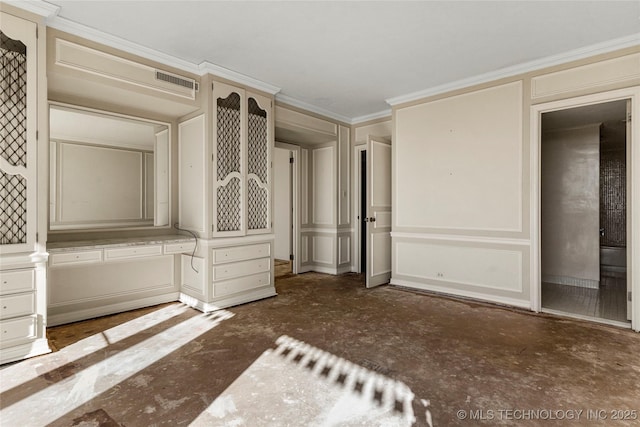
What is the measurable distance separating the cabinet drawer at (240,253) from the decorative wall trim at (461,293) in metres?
2.02

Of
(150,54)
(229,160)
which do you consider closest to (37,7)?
(150,54)

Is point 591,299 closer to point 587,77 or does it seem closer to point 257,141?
point 587,77

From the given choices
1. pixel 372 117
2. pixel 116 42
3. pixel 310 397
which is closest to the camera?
pixel 310 397

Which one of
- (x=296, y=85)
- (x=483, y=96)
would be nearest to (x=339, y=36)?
(x=296, y=85)

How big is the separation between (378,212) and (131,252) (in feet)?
10.6

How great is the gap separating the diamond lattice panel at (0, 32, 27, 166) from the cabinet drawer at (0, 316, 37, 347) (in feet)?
4.04

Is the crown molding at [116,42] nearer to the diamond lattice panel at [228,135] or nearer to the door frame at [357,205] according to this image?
the diamond lattice panel at [228,135]

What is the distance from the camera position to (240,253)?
4102mm

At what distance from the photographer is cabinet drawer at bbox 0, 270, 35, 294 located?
8.34 feet

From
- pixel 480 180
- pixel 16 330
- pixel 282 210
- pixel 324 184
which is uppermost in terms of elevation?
pixel 324 184

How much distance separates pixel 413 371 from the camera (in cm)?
242

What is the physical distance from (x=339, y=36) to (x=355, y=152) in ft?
9.74

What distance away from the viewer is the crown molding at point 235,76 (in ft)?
12.3

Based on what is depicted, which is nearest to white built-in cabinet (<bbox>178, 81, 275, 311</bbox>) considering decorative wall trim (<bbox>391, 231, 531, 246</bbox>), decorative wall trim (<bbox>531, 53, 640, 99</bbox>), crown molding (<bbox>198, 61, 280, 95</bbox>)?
crown molding (<bbox>198, 61, 280, 95</bbox>)
